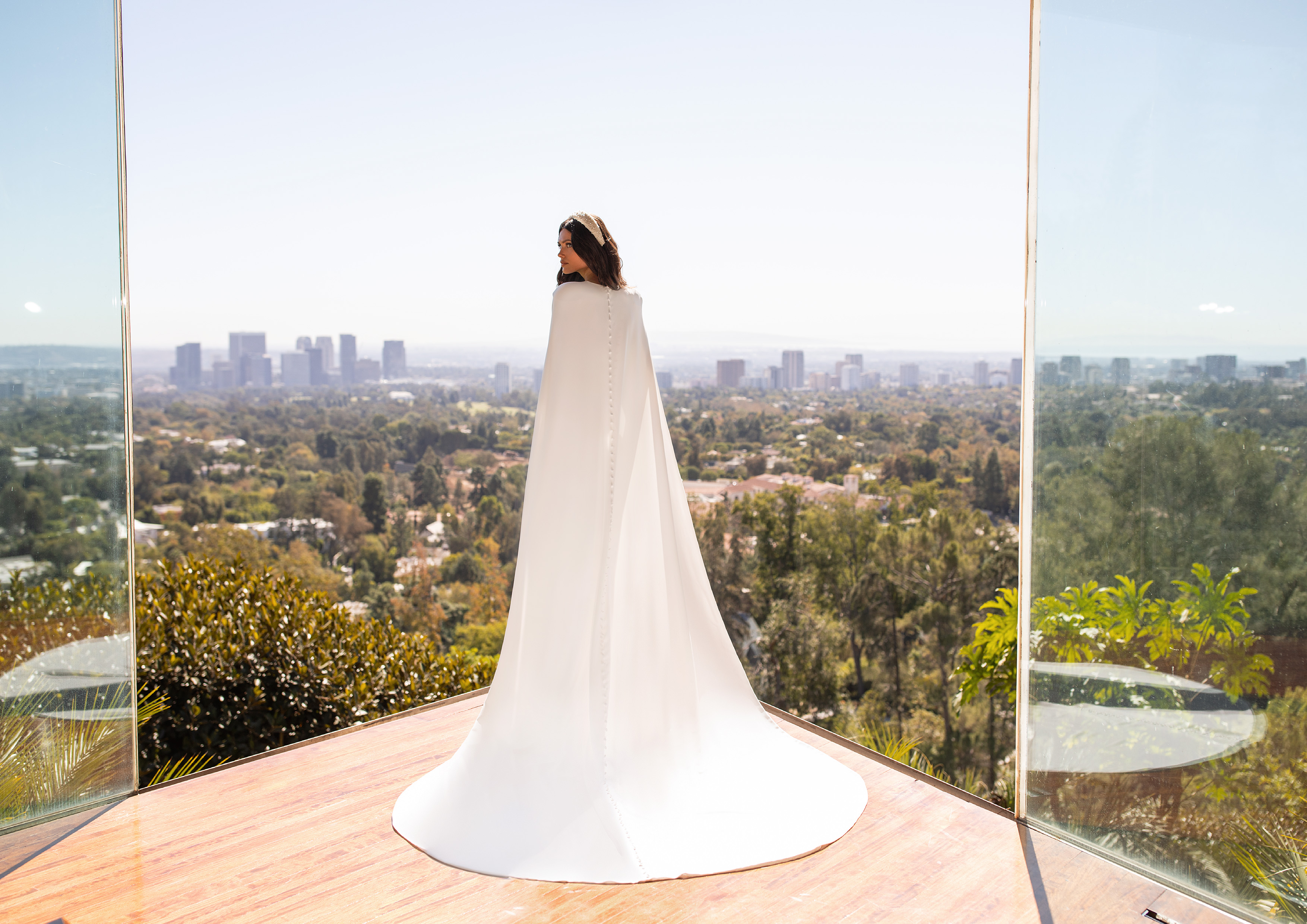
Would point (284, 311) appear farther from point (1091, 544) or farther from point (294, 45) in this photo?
point (1091, 544)

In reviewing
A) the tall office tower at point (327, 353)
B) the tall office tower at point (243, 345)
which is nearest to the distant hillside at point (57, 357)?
the tall office tower at point (327, 353)

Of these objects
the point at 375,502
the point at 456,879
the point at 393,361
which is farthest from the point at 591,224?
the point at 393,361

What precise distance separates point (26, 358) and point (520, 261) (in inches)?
278

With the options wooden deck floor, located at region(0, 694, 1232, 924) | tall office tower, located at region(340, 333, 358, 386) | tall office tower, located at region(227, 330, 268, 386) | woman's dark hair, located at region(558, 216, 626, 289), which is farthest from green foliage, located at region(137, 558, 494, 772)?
tall office tower, located at region(227, 330, 268, 386)

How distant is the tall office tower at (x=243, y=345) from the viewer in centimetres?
996

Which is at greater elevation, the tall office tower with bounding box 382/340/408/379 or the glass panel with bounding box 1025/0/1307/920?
the tall office tower with bounding box 382/340/408/379

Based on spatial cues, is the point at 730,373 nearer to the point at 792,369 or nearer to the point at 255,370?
the point at 792,369

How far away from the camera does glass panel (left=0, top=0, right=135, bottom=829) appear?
6.73 ft

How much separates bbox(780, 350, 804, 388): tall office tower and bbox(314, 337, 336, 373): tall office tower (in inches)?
227

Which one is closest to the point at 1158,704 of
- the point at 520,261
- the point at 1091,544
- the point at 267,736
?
the point at 1091,544

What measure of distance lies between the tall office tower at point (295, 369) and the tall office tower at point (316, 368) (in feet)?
0.10

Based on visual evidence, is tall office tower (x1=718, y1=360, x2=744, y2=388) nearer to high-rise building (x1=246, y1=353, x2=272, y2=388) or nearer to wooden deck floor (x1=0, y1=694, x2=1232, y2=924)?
wooden deck floor (x1=0, y1=694, x2=1232, y2=924)

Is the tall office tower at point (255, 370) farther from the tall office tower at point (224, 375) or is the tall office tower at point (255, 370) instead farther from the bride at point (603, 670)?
the bride at point (603, 670)

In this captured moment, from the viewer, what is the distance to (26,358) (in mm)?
2074
